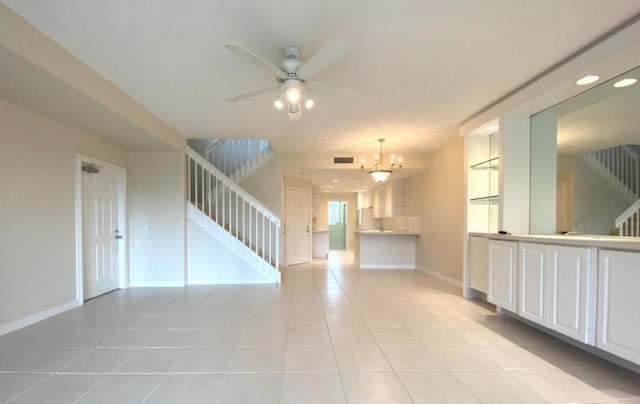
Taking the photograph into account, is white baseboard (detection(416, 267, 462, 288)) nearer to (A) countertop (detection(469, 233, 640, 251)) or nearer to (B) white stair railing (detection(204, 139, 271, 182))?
(A) countertop (detection(469, 233, 640, 251))

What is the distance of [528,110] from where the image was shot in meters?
3.50

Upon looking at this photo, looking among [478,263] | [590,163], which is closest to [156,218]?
[478,263]

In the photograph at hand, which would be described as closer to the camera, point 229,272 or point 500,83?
point 500,83

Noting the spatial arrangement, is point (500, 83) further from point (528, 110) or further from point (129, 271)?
point (129, 271)

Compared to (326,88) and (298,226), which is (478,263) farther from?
(298,226)

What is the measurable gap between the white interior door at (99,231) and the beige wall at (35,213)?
44 cm

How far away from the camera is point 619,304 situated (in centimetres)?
215

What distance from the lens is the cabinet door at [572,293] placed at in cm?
237

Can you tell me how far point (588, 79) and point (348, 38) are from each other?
213 cm

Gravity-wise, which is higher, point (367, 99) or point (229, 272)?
point (367, 99)

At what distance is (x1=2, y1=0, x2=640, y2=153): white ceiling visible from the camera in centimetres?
208

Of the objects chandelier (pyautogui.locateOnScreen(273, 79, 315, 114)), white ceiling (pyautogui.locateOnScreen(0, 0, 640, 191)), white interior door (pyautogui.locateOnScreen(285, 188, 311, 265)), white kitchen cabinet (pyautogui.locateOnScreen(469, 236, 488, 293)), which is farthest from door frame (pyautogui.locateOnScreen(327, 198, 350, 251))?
chandelier (pyautogui.locateOnScreen(273, 79, 315, 114))

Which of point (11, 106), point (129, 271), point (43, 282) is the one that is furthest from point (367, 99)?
point (129, 271)

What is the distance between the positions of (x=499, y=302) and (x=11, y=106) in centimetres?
547
